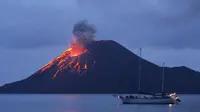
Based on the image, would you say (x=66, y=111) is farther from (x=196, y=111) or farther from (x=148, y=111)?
(x=196, y=111)

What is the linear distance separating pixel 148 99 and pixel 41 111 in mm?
35588

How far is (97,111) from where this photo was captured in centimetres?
11700

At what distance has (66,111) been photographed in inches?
4638

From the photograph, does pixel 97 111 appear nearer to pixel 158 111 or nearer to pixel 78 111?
pixel 78 111

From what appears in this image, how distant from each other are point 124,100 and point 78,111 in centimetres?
3203

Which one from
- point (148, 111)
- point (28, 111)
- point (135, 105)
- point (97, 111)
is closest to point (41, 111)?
point (28, 111)

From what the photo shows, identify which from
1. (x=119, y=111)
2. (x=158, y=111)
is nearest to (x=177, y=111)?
(x=158, y=111)

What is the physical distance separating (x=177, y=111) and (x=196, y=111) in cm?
511

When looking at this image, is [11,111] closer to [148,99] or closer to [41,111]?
[41,111]

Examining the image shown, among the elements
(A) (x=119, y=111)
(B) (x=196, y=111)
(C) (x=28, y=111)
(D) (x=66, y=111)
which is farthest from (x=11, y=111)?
(B) (x=196, y=111)

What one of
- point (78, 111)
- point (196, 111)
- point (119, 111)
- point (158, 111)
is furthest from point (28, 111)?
point (196, 111)

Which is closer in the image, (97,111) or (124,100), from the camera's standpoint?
(97,111)

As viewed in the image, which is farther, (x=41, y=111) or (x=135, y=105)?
(x=135, y=105)

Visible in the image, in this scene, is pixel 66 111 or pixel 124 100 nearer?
pixel 66 111
